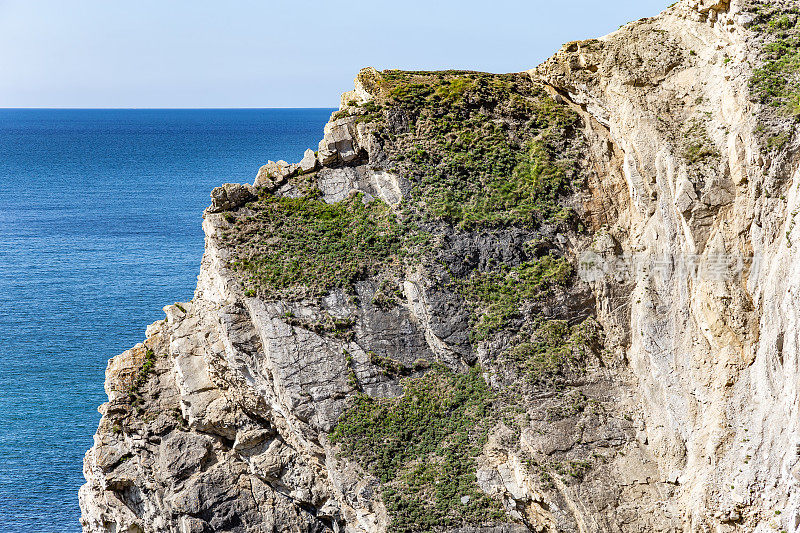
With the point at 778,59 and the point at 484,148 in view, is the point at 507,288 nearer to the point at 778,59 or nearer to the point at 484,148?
the point at 484,148

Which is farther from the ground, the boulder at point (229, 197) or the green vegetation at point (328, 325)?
the boulder at point (229, 197)

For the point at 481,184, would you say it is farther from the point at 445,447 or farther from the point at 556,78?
the point at 445,447

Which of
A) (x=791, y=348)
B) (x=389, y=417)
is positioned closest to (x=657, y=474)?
(x=791, y=348)

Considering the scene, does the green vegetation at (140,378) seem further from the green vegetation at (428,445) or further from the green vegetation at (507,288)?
the green vegetation at (507,288)

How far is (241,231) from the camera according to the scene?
51.4 meters

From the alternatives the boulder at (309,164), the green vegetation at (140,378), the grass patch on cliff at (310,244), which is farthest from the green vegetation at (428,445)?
the boulder at (309,164)

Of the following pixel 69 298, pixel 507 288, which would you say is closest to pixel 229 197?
pixel 507 288

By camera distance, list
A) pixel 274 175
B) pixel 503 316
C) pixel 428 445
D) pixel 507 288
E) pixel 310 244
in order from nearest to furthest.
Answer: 1. pixel 428 445
2. pixel 503 316
3. pixel 507 288
4. pixel 310 244
5. pixel 274 175

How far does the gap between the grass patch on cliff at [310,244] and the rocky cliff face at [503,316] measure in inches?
6.3

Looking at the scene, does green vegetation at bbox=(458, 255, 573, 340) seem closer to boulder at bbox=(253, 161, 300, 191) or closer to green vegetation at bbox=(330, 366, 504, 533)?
green vegetation at bbox=(330, 366, 504, 533)

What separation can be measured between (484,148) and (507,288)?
1065 centimetres

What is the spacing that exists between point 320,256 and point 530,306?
14.2m

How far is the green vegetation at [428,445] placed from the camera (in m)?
42.9

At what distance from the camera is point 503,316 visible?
47.5m
